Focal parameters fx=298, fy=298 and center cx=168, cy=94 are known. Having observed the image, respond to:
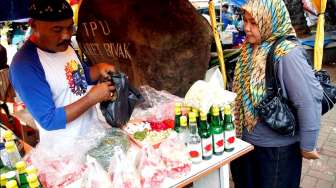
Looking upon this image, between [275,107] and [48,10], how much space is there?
149 cm

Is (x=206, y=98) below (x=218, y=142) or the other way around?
the other way around

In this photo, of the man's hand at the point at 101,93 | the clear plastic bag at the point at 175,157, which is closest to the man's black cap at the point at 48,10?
the man's hand at the point at 101,93

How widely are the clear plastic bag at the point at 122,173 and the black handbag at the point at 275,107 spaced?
0.95m

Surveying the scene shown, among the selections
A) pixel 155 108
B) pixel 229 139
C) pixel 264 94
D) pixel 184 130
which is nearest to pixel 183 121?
pixel 184 130

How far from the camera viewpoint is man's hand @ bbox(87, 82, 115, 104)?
172 cm

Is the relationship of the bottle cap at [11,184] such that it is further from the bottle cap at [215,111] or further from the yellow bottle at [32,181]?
the bottle cap at [215,111]

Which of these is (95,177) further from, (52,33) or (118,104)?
(52,33)

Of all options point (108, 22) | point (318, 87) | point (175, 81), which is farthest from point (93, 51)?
point (318, 87)

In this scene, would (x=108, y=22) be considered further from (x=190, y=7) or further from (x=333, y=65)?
(x=333, y=65)

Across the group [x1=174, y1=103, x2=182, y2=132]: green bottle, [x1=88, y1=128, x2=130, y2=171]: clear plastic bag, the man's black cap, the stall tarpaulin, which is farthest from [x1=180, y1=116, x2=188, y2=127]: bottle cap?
the stall tarpaulin

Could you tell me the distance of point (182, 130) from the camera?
1.74 meters

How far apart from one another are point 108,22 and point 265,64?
2.03 metres

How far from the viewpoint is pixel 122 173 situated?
149cm

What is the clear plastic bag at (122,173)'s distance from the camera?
1.47 metres
